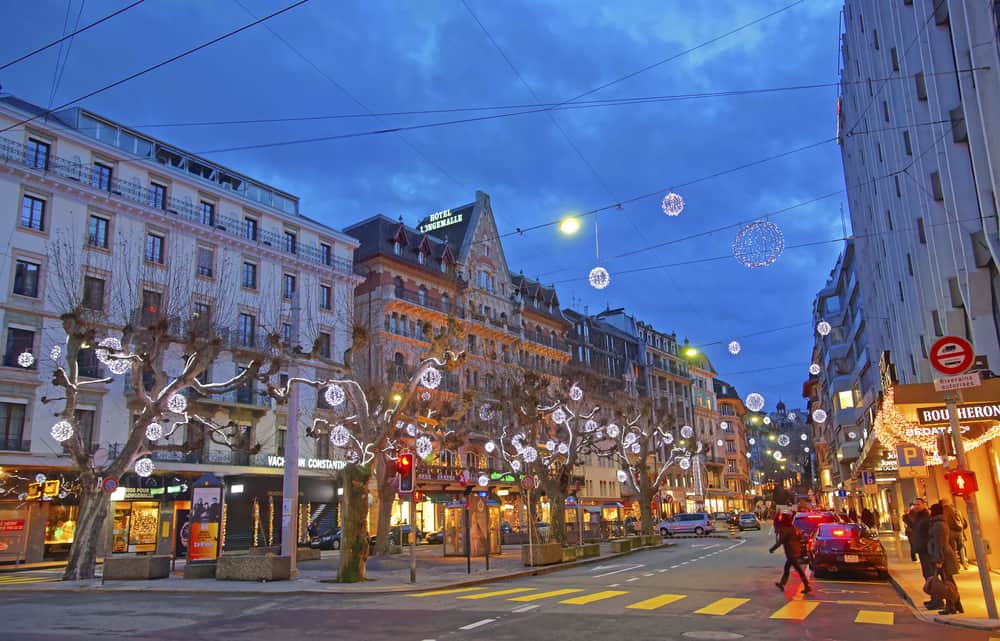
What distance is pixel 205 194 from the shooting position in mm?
40656

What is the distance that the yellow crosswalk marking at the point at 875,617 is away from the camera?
1180 cm

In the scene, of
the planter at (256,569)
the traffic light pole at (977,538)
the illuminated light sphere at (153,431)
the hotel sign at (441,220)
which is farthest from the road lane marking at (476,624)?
the hotel sign at (441,220)

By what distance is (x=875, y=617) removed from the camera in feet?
40.3

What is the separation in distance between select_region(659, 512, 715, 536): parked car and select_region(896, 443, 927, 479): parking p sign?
1231 inches

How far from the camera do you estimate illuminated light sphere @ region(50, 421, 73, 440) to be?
22870 mm

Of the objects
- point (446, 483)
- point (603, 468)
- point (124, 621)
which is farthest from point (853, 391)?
point (124, 621)

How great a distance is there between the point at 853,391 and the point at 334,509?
145 feet

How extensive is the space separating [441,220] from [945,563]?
54.3 meters

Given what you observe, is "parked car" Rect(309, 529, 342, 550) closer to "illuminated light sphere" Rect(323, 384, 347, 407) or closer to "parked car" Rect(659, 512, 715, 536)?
"illuminated light sphere" Rect(323, 384, 347, 407)

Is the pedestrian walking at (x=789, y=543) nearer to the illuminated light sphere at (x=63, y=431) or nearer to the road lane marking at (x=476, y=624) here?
the road lane marking at (x=476, y=624)

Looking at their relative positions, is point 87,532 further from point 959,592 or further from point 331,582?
point 959,592

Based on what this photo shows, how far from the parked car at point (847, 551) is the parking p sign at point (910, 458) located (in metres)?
4.09

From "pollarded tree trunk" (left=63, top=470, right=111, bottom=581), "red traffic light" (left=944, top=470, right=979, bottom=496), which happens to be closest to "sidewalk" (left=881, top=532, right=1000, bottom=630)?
"red traffic light" (left=944, top=470, right=979, bottom=496)

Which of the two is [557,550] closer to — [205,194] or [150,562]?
[150,562]
